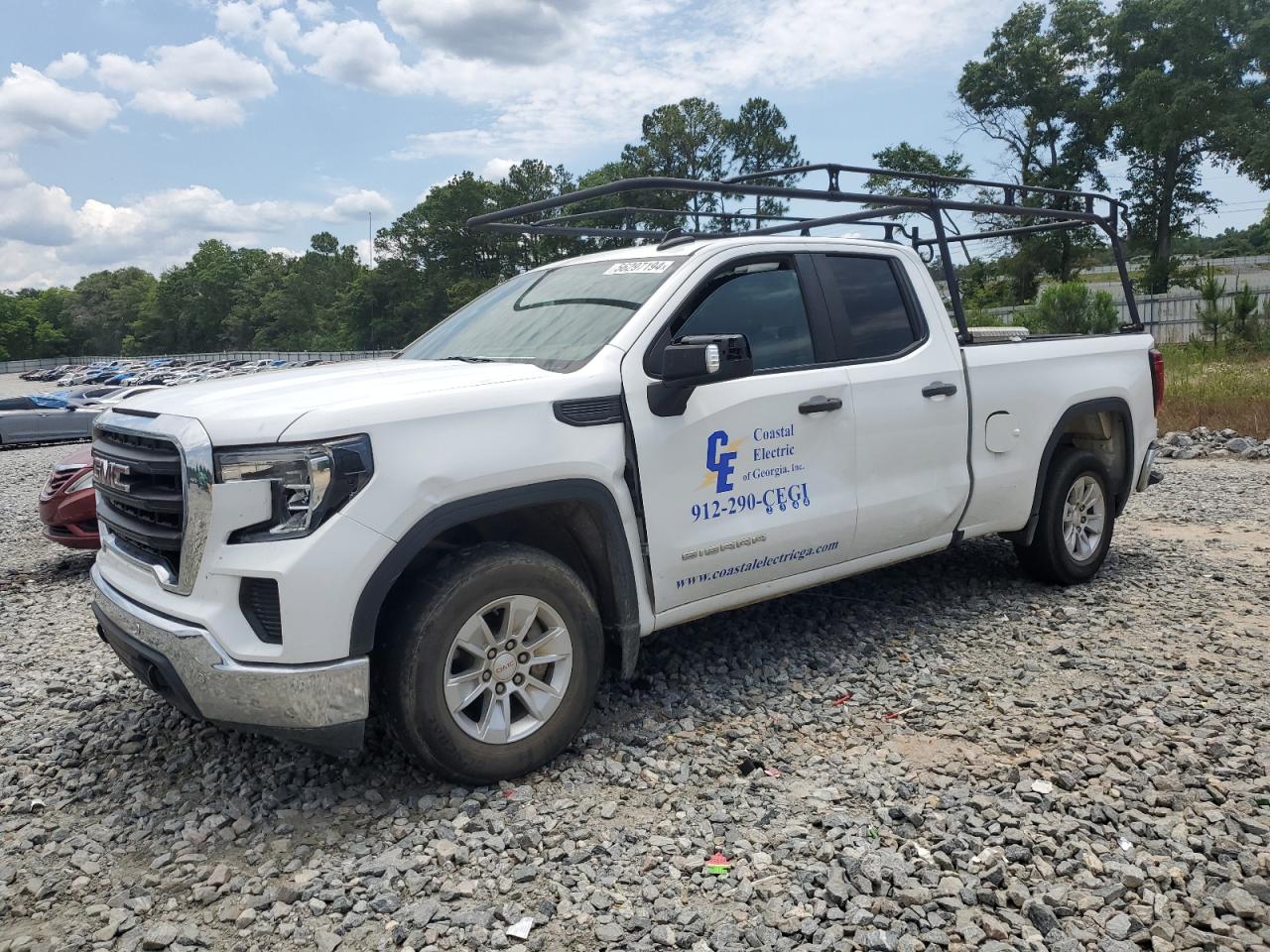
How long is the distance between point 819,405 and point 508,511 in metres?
1.55

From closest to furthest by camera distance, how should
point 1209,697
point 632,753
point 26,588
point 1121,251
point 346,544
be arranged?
point 346,544 → point 632,753 → point 1209,697 → point 1121,251 → point 26,588

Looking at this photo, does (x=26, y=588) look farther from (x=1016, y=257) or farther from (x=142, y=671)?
(x=1016, y=257)

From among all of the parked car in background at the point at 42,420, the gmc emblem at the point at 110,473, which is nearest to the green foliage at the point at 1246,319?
the gmc emblem at the point at 110,473

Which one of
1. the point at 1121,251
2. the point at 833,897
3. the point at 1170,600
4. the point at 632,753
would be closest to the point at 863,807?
the point at 833,897

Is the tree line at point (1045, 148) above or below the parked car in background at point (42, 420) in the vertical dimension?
above

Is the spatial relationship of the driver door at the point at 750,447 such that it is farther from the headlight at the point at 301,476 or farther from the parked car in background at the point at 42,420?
the parked car in background at the point at 42,420

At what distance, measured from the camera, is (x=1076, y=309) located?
18781 mm

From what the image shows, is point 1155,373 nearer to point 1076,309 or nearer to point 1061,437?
point 1061,437

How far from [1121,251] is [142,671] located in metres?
6.21

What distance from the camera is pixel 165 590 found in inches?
130

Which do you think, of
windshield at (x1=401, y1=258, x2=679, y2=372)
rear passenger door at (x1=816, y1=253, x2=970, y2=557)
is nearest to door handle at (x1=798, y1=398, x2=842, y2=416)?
rear passenger door at (x1=816, y1=253, x2=970, y2=557)

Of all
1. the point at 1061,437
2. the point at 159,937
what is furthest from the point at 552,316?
the point at 1061,437

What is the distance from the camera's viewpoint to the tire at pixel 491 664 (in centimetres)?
325

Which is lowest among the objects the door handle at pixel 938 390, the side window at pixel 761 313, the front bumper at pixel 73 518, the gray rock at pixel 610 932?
the gray rock at pixel 610 932
